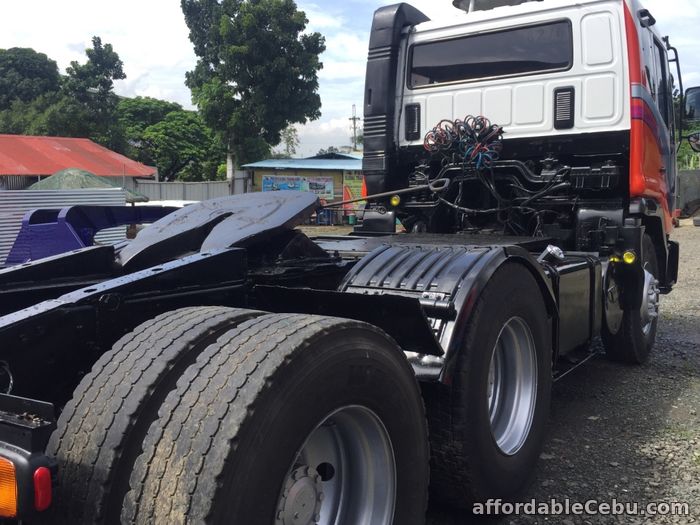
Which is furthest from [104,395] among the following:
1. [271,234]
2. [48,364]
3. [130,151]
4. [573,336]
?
[130,151]

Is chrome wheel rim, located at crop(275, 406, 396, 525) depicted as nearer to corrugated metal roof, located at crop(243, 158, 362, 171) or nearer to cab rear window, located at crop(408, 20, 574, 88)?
cab rear window, located at crop(408, 20, 574, 88)

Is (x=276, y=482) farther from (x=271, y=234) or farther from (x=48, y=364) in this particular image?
(x=271, y=234)

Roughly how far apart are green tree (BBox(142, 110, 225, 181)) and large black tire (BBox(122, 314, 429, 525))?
43074 mm

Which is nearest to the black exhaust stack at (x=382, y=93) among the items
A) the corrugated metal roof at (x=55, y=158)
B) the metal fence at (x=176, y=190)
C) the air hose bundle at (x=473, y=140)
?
the air hose bundle at (x=473, y=140)

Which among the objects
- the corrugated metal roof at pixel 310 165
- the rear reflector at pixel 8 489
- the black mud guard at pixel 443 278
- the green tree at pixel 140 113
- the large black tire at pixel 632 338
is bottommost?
the large black tire at pixel 632 338

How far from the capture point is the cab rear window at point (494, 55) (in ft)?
16.4

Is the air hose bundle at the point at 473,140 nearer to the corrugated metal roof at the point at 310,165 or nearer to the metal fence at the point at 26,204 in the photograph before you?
the metal fence at the point at 26,204

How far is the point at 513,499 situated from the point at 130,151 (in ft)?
142

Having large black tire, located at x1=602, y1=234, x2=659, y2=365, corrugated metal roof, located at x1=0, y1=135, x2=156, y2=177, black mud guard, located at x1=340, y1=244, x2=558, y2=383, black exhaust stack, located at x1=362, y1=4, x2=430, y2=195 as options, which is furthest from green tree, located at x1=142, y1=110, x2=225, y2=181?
black mud guard, located at x1=340, y1=244, x2=558, y2=383

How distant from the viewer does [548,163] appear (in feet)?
16.6

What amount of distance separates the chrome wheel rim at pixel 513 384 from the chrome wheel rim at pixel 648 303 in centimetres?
239

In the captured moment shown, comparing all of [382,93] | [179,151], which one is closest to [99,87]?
[179,151]

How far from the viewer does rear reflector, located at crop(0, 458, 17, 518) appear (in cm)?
150

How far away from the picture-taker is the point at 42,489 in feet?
4.96
